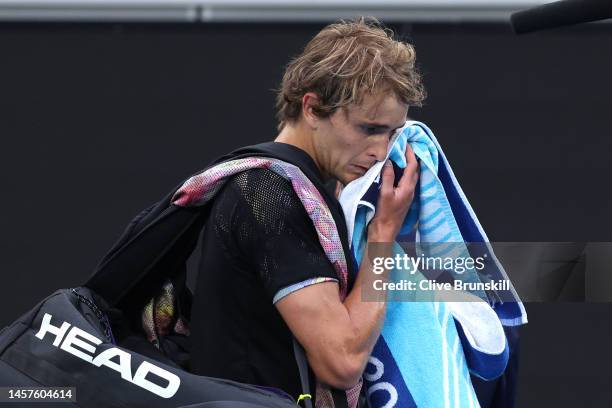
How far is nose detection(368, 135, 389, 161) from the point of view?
1.86m

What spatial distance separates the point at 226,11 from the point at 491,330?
4.99ft

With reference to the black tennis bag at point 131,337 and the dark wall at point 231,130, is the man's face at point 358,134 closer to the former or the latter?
the black tennis bag at point 131,337

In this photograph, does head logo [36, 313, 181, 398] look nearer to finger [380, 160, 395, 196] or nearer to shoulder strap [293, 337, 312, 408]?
shoulder strap [293, 337, 312, 408]

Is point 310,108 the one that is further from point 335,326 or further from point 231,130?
point 231,130

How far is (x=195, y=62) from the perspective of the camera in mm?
3168

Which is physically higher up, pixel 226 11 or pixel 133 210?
pixel 226 11

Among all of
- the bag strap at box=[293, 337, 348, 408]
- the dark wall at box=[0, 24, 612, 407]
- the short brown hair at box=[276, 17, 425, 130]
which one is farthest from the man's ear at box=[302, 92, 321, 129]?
the dark wall at box=[0, 24, 612, 407]

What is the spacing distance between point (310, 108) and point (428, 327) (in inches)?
16.3

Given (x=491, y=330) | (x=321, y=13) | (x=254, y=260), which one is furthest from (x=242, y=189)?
(x=321, y=13)

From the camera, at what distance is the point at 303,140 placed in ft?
6.22

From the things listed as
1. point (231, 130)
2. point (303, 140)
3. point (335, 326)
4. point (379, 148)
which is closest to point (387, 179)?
point (379, 148)

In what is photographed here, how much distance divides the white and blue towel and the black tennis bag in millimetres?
179

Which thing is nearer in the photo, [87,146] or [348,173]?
[348,173]

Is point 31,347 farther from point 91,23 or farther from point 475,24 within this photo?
point 475,24
